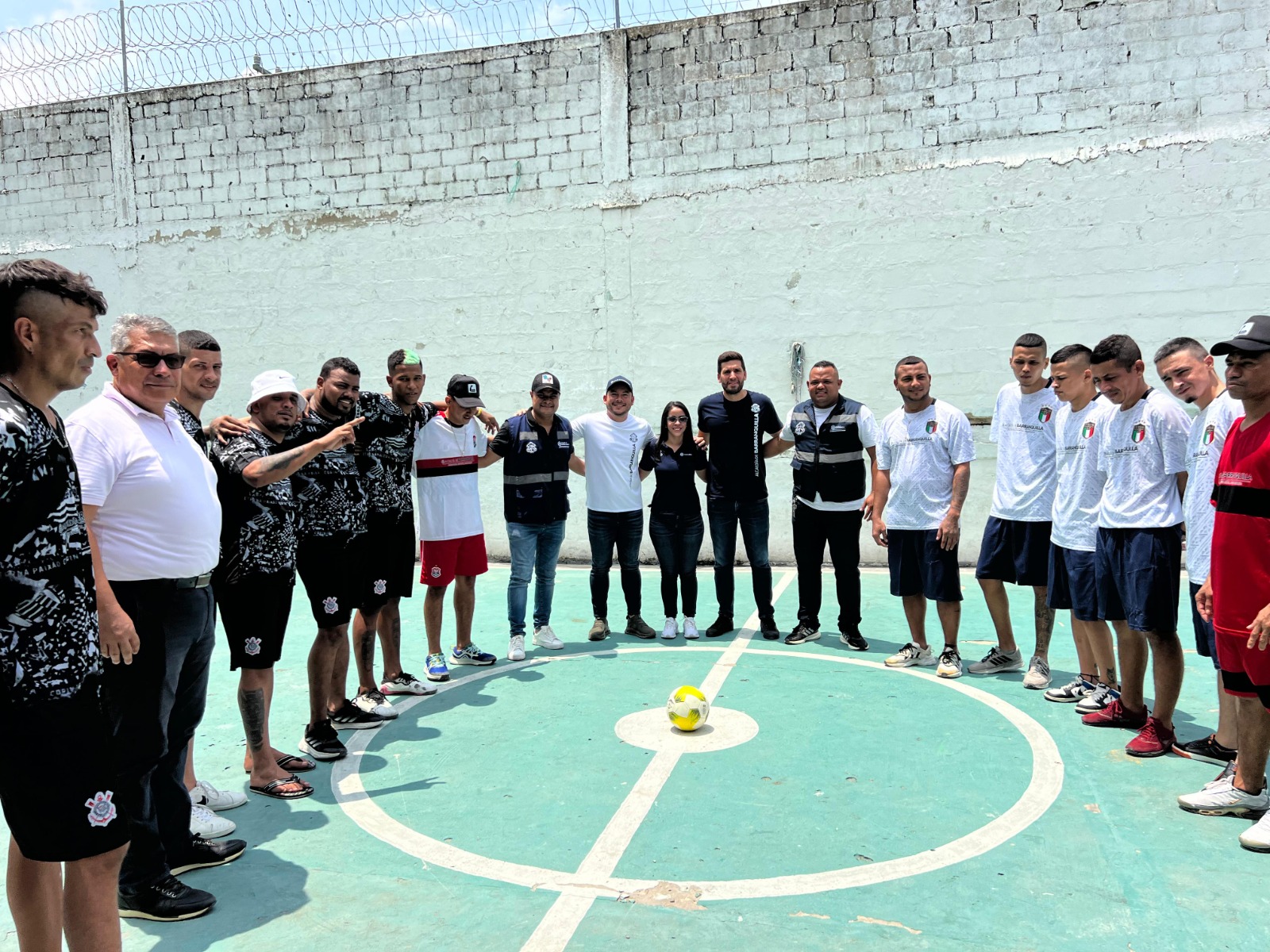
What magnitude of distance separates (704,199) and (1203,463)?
720cm

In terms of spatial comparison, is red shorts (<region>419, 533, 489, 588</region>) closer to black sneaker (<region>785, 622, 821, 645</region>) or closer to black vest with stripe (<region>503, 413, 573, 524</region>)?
black vest with stripe (<region>503, 413, 573, 524</region>)

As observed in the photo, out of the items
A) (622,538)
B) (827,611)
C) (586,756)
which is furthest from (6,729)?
(827,611)

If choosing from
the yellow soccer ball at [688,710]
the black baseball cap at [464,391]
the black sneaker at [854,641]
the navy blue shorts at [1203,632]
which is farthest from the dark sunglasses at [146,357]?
the black sneaker at [854,641]

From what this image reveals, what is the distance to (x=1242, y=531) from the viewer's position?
3949 mm

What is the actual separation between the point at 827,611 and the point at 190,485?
21.0 ft

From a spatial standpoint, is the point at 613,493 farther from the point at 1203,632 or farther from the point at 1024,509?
the point at 1203,632

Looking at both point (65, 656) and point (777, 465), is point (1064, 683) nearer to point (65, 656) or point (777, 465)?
point (777, 465)

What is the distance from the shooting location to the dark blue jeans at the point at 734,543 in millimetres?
7840

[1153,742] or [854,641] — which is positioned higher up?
[1153,742]

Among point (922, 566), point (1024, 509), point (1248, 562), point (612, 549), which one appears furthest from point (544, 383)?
point (1248, 562)

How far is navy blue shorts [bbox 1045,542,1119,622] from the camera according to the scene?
5562mm

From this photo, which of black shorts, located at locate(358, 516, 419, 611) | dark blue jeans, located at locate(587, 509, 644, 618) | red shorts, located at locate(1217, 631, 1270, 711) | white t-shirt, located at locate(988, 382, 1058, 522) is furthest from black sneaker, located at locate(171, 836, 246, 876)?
white t-shirt, located at locate(988, 382, 1058, 522)

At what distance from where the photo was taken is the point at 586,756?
200 inches

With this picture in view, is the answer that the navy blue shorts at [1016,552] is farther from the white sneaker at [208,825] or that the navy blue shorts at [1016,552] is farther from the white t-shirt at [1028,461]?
the white sneaker at [208,825]
